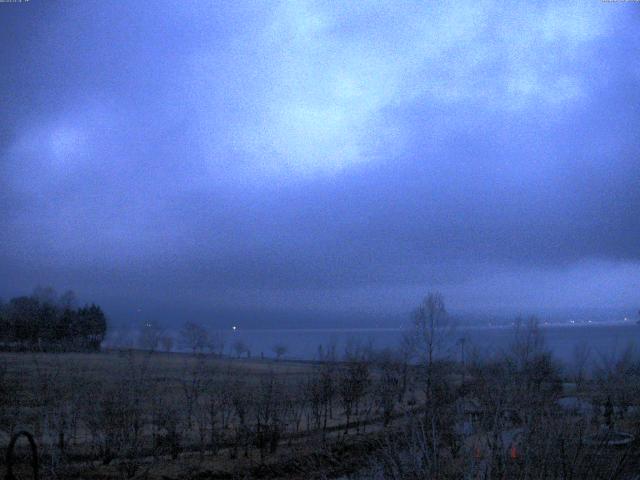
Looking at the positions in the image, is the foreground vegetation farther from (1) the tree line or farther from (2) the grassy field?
(1) the tree line

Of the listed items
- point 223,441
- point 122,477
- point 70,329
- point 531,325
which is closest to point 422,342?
point 531,325

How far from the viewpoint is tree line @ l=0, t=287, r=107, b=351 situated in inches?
3056

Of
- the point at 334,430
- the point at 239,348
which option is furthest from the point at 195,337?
the point at 334,430

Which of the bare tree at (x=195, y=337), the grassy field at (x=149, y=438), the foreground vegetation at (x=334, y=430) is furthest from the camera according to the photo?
the bare tree at (x=195, y=337)

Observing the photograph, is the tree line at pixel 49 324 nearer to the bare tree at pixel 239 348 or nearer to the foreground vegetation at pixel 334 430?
the bare tree at pixel 239 348

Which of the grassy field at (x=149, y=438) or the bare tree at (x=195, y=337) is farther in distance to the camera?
the bare tree at (x=195, y=337)

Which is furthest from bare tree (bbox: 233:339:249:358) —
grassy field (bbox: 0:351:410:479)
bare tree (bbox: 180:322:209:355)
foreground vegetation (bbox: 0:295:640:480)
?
grassy field (bbox: 0:351:410:479)

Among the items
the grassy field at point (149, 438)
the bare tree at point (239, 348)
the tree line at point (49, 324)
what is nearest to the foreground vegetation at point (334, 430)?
the grassy field at point (149, 438)

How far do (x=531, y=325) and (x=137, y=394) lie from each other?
83.4 ft

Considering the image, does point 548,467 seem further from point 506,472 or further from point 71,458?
point 71,458

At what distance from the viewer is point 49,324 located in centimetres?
8431

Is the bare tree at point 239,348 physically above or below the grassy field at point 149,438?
below

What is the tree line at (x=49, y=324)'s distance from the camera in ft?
255

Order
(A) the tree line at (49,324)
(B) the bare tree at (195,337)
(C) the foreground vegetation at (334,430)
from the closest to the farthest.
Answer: (C) the foreground vegetation at (334,430)
(A) the tree line at (49,324)
(B) the bare tree at (195,337)
